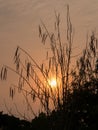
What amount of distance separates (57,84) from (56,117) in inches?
25.7

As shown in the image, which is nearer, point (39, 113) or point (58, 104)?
point (58, 104)

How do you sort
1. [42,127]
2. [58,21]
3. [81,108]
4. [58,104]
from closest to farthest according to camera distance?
[58,104]
[58,21]
[42,127]
[81,108]

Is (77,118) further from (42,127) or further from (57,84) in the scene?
(57,84)

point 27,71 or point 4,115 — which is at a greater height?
point 4,115

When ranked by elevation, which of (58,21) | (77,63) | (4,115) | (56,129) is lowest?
(56,129)

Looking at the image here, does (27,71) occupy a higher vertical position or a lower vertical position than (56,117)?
higher

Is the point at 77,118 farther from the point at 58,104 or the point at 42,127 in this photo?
the point at 58,104

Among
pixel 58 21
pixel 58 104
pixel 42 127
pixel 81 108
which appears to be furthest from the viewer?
pixel 81 108

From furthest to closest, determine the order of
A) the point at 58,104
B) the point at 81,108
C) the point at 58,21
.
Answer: the point at 81,108, the point at 58,21, the point at 58,104

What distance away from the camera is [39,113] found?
820 cm

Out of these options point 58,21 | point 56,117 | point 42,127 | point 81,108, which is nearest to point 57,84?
point 56,117

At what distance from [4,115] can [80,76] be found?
854cm

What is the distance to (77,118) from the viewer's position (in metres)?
15.4

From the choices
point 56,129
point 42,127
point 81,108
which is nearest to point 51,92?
point 56,129
